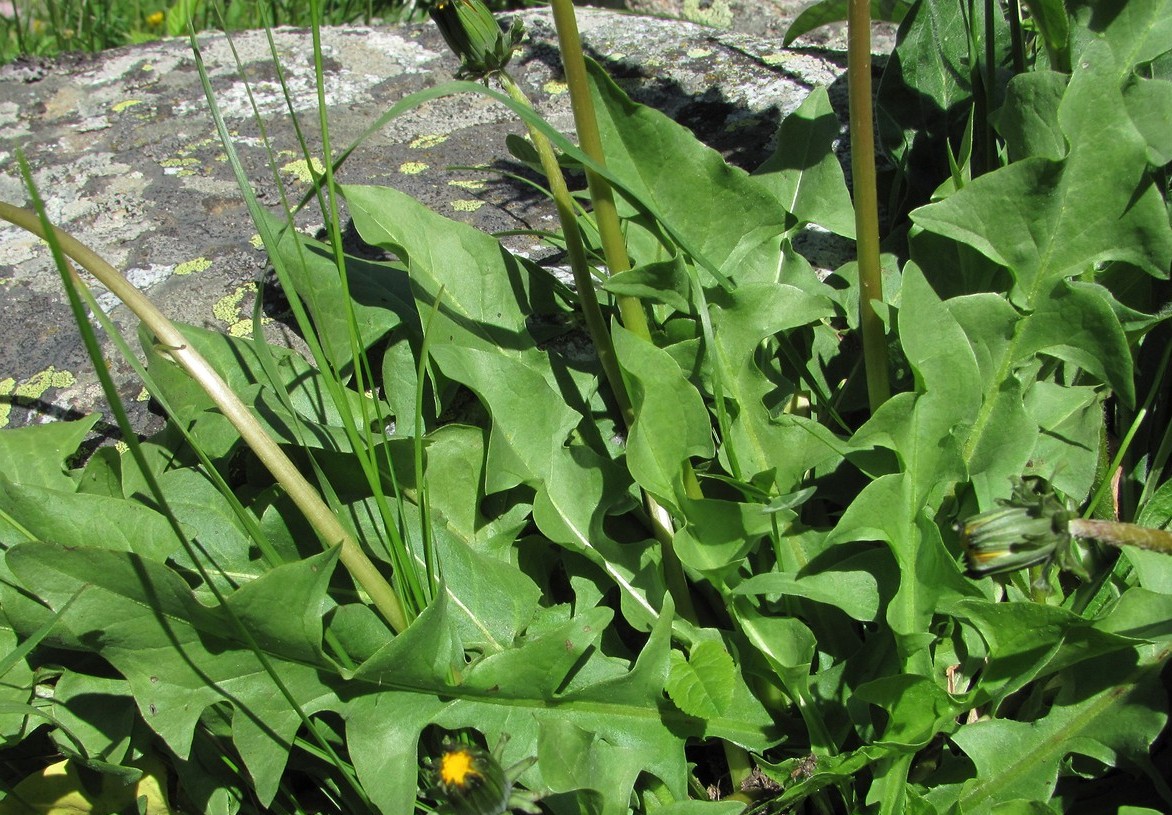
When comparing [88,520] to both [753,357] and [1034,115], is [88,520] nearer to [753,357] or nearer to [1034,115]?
[753,357]

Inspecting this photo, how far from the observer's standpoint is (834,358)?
172 cm

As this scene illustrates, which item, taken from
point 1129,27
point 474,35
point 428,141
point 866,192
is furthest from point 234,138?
point 1129,27

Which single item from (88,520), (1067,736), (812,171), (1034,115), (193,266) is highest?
(1034,115)

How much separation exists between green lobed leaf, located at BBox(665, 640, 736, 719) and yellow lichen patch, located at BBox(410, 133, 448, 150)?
145cm

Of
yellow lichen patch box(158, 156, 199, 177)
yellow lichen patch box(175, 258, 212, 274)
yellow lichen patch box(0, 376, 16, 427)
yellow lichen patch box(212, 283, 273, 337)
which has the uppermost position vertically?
yellow lichen patch box(158, 156, 199, 177)

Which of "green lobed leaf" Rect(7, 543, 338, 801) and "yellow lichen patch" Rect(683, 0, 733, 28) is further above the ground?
"yellow lichen patch" Rect(683, 0, 733, 28)

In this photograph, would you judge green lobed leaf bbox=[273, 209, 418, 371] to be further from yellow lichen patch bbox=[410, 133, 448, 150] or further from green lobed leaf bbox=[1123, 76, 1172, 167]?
green lobed leaf bbox=[1123, 76, 1172, 167]

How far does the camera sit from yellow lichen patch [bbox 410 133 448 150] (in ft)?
7.68

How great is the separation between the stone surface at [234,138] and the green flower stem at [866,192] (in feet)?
2.54

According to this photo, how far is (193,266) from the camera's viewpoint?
199cm

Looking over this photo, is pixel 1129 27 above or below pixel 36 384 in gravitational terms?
above

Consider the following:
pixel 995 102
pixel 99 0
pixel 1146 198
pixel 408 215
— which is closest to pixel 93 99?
pixel 408 215

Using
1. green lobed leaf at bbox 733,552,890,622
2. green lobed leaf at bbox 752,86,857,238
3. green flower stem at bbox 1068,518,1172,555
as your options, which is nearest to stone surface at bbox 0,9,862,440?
green lobed leaf at bbox 752,86,857,238

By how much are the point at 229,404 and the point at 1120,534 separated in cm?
102
